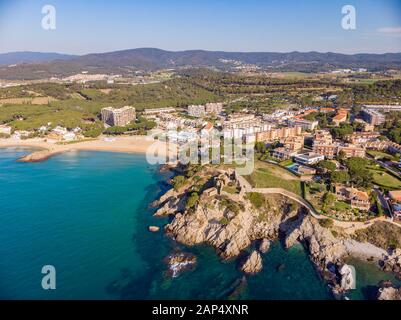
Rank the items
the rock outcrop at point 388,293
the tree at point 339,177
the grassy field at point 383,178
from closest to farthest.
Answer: the rock outcrop at point 388,293 → the grassy field at point 383,178 → the tree at point 339,177

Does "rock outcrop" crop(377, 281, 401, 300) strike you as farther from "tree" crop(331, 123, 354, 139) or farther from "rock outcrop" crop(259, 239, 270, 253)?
"tree" crop(331, 123, 354, 139)

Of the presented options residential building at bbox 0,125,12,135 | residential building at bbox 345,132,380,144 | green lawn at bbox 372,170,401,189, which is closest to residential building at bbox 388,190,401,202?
green lawn at bbox 372,170,401,189

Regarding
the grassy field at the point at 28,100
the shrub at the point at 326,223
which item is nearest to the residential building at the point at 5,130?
the grassy field at the point at 28,100

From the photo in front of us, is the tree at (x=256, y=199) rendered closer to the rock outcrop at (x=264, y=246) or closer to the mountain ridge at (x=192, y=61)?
the rock outcrop at (x=264, y=246)

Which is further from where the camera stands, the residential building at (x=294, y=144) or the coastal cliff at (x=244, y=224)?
the residential building at (x=294, y=144)

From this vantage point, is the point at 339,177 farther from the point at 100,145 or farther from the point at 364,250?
the point at 100,145

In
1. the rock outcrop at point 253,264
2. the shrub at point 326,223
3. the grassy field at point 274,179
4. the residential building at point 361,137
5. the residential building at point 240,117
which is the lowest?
the rock outcrop at point 253,264
